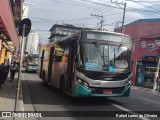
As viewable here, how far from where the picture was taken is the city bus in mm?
13602

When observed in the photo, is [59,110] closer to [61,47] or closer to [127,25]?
[61,47]

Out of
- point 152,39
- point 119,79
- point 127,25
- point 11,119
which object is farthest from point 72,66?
point 127,25

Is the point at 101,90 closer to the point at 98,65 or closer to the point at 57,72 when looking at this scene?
the point at 98,65

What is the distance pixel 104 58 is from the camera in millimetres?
13914

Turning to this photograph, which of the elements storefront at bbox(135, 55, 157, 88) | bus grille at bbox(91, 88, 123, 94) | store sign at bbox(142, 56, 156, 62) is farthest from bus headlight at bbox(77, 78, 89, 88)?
store sign at bbox(142, 56, 156, 62)

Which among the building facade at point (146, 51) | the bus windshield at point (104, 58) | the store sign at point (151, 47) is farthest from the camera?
the store sign at point (151, 47)

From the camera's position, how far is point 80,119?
10727 mm

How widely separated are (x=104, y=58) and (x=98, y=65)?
0.40 metres

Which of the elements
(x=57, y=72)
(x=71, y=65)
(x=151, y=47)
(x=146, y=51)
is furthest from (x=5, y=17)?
(x=146, y=51)

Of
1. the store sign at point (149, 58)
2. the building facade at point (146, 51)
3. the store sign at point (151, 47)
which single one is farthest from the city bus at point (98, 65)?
the store sign at point (151, 47)

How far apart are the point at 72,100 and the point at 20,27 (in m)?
6.20

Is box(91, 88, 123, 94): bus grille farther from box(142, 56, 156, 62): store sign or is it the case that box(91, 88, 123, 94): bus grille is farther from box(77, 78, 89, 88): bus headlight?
box(142, 56, 156, 62): store sign

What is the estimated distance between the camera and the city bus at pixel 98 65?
13602mm

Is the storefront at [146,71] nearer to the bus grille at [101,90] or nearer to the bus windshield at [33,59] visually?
the bus windshield at [33,59]
